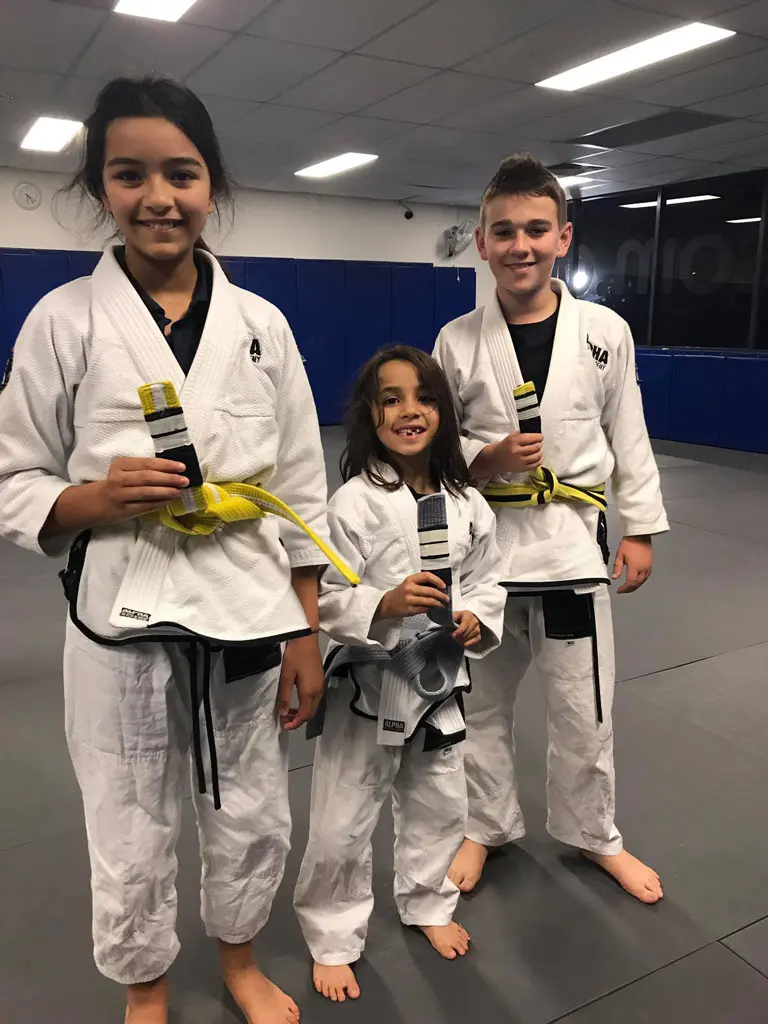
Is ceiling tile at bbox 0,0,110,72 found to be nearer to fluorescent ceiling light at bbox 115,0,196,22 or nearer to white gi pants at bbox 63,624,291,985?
fluorescent ceiling light at bbox 115,0,196,22

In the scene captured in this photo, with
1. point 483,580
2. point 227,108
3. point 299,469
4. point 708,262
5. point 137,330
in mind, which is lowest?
point 483,580

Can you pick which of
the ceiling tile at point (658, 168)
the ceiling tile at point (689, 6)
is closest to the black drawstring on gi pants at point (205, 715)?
the ceiling tile at point (689, 6)

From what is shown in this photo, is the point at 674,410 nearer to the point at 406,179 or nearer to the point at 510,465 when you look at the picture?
the point at 406,179

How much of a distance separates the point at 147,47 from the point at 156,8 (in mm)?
551

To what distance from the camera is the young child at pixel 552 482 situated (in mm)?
1580

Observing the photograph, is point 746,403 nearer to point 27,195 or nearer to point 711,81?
point 711,81

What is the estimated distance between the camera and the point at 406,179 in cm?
817

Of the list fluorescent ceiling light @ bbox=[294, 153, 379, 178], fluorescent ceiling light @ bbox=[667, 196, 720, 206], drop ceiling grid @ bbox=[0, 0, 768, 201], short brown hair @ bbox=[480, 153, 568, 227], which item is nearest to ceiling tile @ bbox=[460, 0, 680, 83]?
drop ceiling grid @ bbox=[0, 0, 768, 201]

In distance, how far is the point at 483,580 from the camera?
1.50 meters

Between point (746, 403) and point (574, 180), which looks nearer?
point (746, 403)

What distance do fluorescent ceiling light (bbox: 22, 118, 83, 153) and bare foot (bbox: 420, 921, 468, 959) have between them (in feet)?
19.0

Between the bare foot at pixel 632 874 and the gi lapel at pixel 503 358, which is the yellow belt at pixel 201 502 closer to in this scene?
the gi lapel at pixel 503 358

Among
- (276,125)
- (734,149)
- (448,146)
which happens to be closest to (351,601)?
(276,125)

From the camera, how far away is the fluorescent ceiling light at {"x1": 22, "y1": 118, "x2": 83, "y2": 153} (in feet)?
19.1
